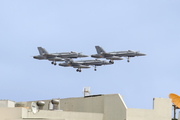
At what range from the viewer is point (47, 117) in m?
45.8

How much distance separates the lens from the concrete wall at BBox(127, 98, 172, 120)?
49.9m

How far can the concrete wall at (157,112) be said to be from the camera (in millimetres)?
49906

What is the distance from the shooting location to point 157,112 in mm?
51312

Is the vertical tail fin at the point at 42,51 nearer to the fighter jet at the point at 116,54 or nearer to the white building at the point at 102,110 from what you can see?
the fighter jet at the point at 116,54

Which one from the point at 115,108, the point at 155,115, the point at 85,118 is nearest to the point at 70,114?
the point at 85,118

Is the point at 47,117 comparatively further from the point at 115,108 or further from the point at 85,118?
the point at 115,108

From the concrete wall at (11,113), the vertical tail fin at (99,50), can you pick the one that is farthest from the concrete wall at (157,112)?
the vertical tail fin at (99,50)

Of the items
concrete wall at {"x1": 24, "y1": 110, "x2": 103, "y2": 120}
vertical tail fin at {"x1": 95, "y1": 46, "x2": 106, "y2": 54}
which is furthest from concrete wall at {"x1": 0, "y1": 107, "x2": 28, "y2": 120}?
vertical tail fin at {"x1": 95, "y1": 46, "x2": 106, "y2": 54}

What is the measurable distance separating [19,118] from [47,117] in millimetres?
4135

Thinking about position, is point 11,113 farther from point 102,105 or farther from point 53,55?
point 53,55

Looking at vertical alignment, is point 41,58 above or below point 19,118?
above

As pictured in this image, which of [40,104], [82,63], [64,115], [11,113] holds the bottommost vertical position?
[64,115]

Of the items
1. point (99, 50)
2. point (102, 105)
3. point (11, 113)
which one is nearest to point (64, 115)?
point (102, 105)

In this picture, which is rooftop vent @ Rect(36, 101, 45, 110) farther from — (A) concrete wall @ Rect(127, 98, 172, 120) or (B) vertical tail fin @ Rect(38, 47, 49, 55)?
A: (B) vertical tail fin @ Rect(38, 47, 49, 55)
